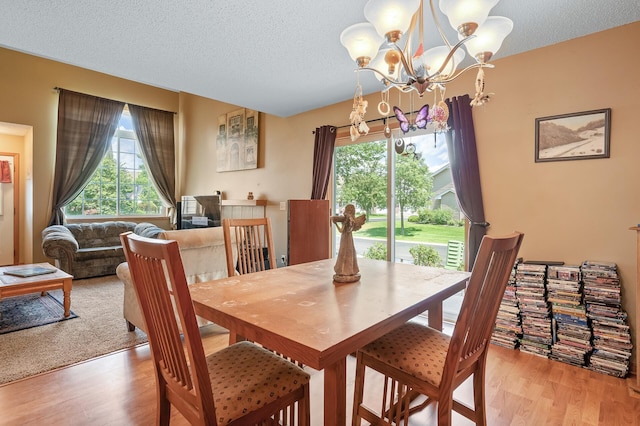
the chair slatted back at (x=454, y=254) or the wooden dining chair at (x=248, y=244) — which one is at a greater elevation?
the wooden dining chair at (x=248, y=244)

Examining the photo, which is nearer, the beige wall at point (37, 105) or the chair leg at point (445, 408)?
the chair leg at point (445, 408)

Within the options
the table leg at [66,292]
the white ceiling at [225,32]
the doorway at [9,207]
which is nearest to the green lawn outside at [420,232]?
the white ceiling at [225,32]

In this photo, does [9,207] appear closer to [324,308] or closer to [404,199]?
[404,199]

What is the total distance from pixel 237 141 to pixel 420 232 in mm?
3600

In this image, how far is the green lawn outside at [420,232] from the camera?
3.32 meters

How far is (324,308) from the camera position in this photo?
122 centimetres

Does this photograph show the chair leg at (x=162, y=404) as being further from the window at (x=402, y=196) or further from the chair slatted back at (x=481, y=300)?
the window at (x=402, y=196)

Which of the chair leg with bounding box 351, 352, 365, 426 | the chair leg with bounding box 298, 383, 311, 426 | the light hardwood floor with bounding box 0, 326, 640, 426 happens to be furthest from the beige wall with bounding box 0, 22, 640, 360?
the chair leg with bounding box 298, 383, 311, 426

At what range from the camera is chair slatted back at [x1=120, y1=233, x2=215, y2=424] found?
2.97 ft

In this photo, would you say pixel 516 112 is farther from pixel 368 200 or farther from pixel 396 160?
pixel 368 200

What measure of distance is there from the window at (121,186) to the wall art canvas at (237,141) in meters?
2.05

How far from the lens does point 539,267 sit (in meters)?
2.52

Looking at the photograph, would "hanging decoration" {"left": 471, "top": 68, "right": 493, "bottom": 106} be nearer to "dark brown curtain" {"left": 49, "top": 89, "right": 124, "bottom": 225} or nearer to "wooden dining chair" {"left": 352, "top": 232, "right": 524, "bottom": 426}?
"wooden dining chair" {"left": 352, "top": 232, "right": 524, "bottom": 426}

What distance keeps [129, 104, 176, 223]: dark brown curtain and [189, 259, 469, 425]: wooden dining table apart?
6055 mm
